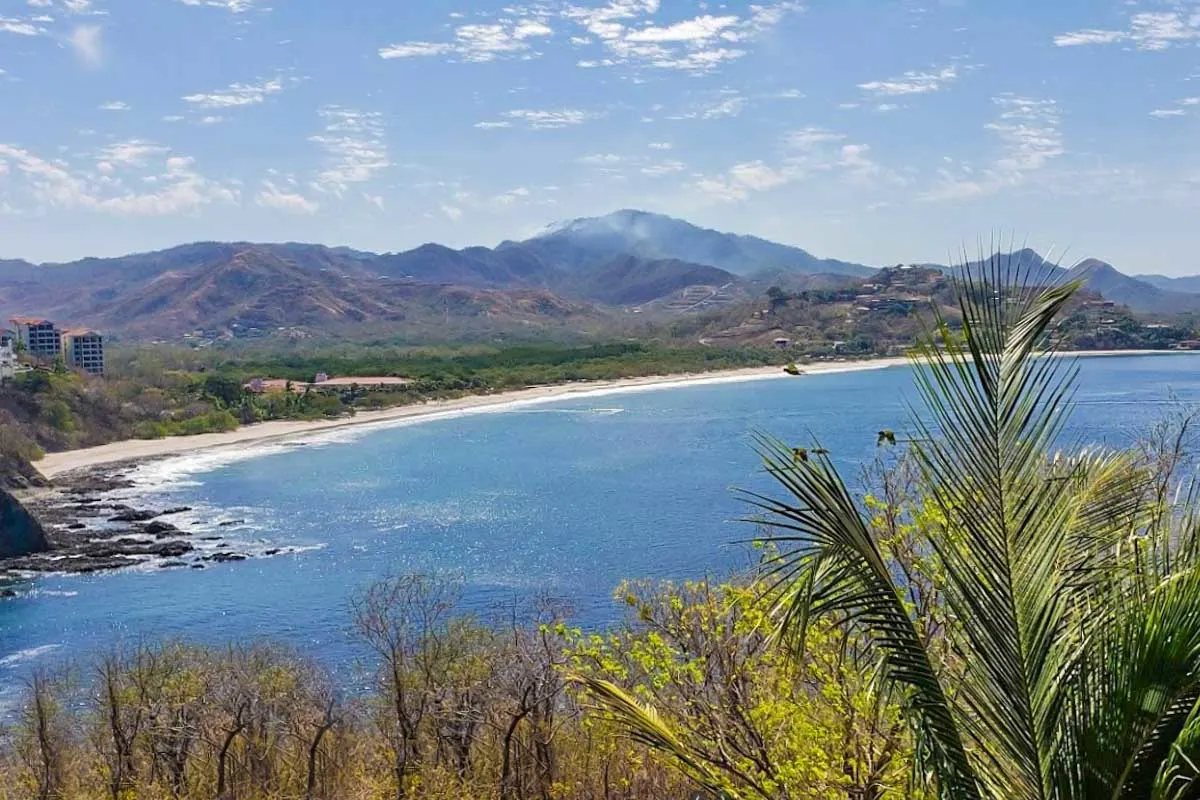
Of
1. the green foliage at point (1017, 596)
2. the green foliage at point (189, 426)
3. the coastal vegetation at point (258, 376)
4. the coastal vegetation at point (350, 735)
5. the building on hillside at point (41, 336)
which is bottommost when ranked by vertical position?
the coastal vegetation at point (350, 735)

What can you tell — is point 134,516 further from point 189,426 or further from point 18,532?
point 189,426

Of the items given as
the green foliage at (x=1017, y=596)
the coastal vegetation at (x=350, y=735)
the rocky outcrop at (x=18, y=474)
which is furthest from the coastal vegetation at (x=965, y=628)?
→ the rocky outcrop at (x=18, y=474)

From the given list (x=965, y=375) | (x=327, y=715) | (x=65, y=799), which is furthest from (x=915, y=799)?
(x=65, y=799)

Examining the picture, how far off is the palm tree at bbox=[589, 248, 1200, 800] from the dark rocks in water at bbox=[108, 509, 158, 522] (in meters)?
53.8

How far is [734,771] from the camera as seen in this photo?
322 inches

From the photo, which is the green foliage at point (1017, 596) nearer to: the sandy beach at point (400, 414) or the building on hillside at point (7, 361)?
the sandy beach at point (400, 414)

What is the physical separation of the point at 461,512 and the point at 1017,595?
50.3m

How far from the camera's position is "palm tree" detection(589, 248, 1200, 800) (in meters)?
4.43

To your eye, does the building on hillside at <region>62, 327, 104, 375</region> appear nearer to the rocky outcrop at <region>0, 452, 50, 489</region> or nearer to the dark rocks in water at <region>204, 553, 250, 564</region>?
the rocky outcrop at <region>0, 452, 50, 489</region>

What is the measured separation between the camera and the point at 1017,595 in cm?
473

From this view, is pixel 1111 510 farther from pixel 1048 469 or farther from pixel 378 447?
pixel 378 447

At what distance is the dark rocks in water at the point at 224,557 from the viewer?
45.3 metres

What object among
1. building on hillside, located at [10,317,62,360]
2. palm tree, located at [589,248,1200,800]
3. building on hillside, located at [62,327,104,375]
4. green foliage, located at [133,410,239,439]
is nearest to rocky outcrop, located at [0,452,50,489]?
green foliage, located at [133,410,239,439]

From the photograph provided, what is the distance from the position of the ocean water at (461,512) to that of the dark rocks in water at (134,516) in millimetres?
1690
